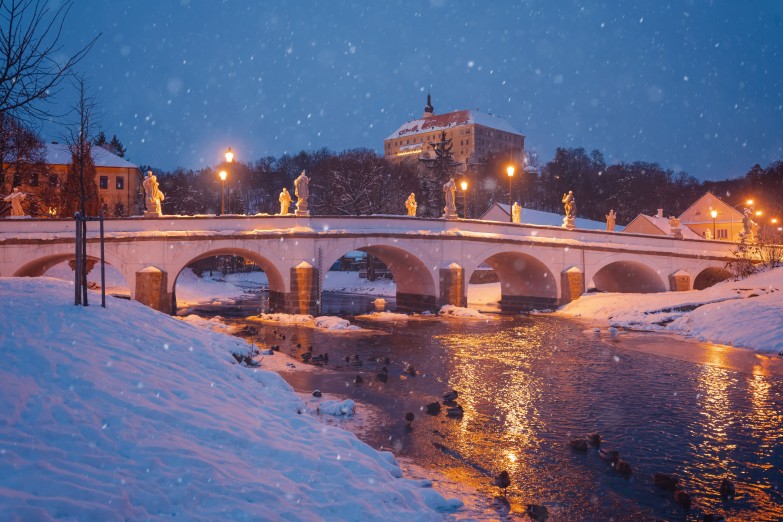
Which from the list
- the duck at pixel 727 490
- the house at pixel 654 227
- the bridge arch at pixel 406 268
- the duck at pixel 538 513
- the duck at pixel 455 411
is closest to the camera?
the duck at pixel 538 513

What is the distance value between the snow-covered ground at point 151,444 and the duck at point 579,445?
9.74ft

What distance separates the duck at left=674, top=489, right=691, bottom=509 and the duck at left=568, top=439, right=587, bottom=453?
173 centimetres

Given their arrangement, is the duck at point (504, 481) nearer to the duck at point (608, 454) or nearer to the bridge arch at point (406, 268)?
the duck at point (608, 454)

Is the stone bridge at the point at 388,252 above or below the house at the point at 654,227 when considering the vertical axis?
below

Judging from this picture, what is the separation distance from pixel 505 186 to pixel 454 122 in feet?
129

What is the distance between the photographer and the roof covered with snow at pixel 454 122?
110375 mm

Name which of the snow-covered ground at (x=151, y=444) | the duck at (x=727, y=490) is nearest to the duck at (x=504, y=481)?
the snow-covered ground at (x=151, y=444)

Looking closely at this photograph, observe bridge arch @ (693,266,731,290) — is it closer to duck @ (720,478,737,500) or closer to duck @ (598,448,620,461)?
duck @ (598,448,620,461)

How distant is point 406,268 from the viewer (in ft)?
111

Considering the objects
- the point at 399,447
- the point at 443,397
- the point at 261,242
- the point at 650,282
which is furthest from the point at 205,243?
the point at 650,282

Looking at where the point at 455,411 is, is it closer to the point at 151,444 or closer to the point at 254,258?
the point at 151,444

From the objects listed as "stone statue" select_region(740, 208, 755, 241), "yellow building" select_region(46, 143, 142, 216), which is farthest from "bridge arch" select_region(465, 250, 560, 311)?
"yellow building" select_region(46, 143, 142, 216)

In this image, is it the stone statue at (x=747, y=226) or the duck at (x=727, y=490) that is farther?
the stone statue at (x=747, y=226)

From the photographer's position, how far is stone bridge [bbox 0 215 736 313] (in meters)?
25.1
